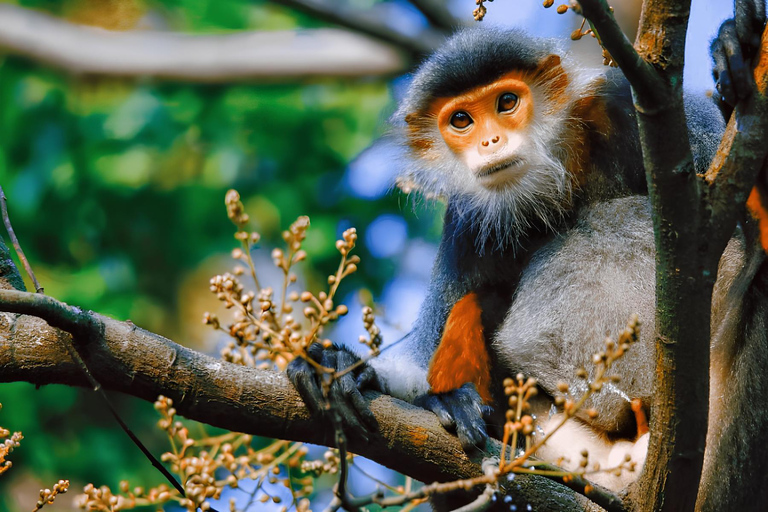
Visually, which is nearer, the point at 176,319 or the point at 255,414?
Result: the point at 255,414

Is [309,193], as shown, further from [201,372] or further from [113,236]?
[201,372]

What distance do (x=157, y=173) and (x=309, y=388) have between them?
4.91 metres

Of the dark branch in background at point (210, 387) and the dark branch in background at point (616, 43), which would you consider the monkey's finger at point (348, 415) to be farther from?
the dark branch in background at point (616, 43)

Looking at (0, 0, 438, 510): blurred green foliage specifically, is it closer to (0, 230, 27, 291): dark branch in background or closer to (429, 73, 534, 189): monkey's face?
(429, 73, 534, 189): monkey's face

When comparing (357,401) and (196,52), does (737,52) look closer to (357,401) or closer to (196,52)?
(357,401)

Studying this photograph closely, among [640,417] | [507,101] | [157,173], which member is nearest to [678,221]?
[640,417]

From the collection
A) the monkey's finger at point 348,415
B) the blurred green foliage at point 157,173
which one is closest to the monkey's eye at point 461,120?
the monkey's finger at point 348,415

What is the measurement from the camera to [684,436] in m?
2.02

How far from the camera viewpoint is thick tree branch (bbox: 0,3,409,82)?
6.82 m

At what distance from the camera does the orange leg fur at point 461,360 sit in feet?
9.81

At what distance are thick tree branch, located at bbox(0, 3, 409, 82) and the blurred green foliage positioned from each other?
14cm

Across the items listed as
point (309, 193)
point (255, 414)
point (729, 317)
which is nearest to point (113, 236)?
point (309, 193)

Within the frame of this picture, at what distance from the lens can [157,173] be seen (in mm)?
6734

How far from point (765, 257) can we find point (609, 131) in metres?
1.05
